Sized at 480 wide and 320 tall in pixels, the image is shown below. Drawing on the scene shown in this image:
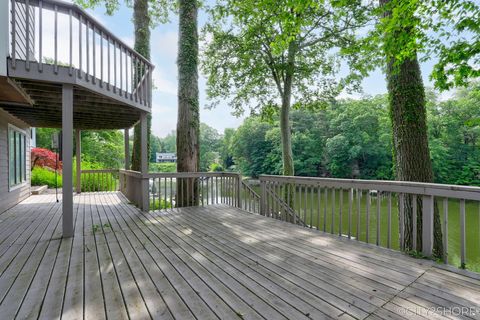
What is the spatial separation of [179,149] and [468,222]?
43.6 feet

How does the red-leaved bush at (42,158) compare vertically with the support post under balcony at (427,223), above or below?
above

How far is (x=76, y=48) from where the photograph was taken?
383 cm

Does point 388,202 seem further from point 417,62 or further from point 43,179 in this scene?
point 43,179

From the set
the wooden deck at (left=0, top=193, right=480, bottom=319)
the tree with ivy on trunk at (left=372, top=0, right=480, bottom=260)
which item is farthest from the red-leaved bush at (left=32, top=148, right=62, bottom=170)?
the tree with ivy on trunk at (left=372, top=0, right=480, bottom=260)

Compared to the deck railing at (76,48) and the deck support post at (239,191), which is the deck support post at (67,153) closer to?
the deck railing at (76,48)

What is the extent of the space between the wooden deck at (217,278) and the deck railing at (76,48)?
242 cm

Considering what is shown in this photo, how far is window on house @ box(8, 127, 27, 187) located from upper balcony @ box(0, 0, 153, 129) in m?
0.83

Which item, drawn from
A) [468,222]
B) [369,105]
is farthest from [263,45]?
[369,105]

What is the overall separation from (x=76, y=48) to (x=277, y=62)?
6.92 metres

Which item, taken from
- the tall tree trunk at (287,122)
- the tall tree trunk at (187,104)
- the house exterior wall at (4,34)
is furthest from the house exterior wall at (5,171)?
the tall tree trunk at (287,122)

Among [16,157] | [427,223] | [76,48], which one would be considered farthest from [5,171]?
[427,223]

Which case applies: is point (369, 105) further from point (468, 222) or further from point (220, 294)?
point (220, 294)

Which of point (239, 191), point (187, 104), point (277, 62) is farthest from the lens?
point (277, 62)

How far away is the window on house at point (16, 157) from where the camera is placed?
5.87 metres
